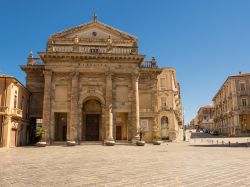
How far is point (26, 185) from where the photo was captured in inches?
288

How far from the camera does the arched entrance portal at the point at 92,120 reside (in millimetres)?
32875

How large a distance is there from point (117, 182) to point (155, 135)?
2457cm

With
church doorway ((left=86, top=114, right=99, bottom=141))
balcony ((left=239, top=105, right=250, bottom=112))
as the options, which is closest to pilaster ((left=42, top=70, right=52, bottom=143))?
church doorway ((left=86, top=114, right=99, bottom=141))

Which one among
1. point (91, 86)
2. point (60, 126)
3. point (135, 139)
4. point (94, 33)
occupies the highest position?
point (94, 33)

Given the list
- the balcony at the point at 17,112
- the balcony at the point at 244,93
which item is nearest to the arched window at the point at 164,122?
the balcony at the point at 244,93

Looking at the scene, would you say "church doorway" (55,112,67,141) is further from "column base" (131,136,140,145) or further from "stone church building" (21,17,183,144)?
"column base" (131,136,140,145)

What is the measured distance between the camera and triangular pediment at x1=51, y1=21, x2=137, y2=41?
114 ft

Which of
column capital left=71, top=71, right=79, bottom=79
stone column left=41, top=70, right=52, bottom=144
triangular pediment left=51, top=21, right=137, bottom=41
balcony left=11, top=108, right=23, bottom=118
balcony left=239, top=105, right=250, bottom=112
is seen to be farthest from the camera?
balcony left=239, top=105, right=250, bottom=112

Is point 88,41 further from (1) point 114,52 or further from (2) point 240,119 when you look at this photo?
(2) point 240,119

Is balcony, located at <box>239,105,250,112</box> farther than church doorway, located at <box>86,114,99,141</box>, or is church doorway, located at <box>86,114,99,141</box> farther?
balcony, located at <box>239,105,250,112</box>

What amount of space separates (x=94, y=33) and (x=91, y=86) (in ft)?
29.2

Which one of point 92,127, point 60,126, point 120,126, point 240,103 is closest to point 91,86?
point 92,127

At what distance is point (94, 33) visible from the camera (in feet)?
116

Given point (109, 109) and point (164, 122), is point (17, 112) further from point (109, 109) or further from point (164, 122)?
point (164, 122)
